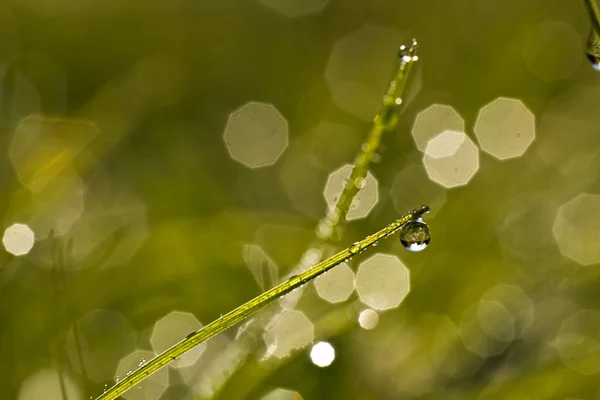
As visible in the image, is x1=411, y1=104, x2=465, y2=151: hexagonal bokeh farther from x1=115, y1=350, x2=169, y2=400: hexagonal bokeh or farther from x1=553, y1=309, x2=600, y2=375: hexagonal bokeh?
x1=115, y1=350, x2=169, y2=400: hexagonal bokeh

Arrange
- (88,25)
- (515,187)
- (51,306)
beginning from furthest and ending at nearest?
(88,25), (515,187), (51,306)

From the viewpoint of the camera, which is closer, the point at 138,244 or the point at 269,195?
the point at 138,244

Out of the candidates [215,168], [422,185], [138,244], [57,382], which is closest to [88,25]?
[215,168]

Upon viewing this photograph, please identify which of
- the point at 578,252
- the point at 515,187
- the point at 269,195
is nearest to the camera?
the point at 578,252

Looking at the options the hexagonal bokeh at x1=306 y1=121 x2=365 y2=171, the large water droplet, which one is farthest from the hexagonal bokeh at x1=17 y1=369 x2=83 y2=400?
the hexagonal bokeh at x1=306 y1=121 x2=365 y2=171

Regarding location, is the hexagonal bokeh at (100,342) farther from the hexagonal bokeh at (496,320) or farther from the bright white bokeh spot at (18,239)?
the hexagonal bokeh at (496,320)

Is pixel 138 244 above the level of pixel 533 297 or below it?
above

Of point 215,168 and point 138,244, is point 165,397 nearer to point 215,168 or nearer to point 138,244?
point 138,244
